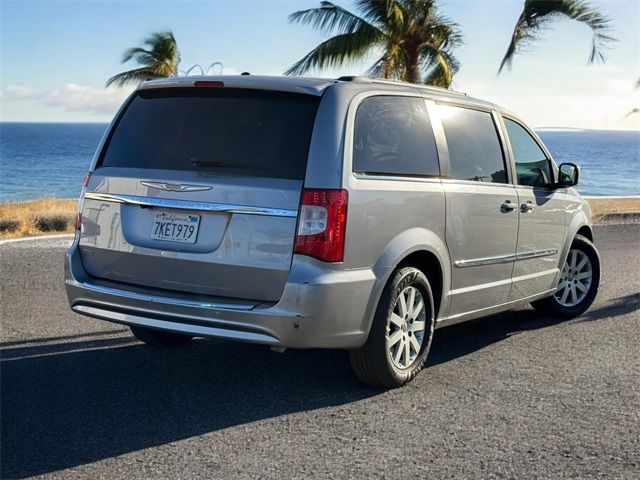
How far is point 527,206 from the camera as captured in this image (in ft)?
22.6

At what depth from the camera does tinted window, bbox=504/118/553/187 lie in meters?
7.00

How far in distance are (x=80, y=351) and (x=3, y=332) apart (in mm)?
935

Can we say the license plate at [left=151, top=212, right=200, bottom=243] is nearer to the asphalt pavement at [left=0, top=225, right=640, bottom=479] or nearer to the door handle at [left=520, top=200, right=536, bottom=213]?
the asphalt pavement at [left=0, top=225, right=640, bottom=479]

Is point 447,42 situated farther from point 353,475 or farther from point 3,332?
point 353,475

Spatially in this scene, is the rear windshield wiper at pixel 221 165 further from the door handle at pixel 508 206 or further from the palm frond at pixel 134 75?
the palm frond at pixel 134 75

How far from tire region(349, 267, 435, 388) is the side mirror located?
2.24 metres

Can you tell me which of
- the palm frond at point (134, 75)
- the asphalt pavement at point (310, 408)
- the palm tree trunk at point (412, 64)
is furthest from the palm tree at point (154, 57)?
the asphalt pavement at point (310, 408)

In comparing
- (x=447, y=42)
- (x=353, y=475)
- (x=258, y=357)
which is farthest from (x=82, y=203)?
(x=447, y=42)

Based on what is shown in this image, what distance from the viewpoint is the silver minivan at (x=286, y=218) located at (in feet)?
16.1

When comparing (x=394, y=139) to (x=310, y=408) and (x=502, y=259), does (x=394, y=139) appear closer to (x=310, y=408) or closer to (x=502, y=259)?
(x=502, y=259)

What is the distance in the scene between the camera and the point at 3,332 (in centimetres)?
696

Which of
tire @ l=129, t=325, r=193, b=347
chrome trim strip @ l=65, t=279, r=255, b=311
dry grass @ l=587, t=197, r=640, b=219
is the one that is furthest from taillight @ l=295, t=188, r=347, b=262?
dry grass @ l=587, t=197, r=640, b=219

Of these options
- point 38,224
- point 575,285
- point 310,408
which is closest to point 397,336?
point 310,408

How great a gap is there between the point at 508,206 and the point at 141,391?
9.72 ft
